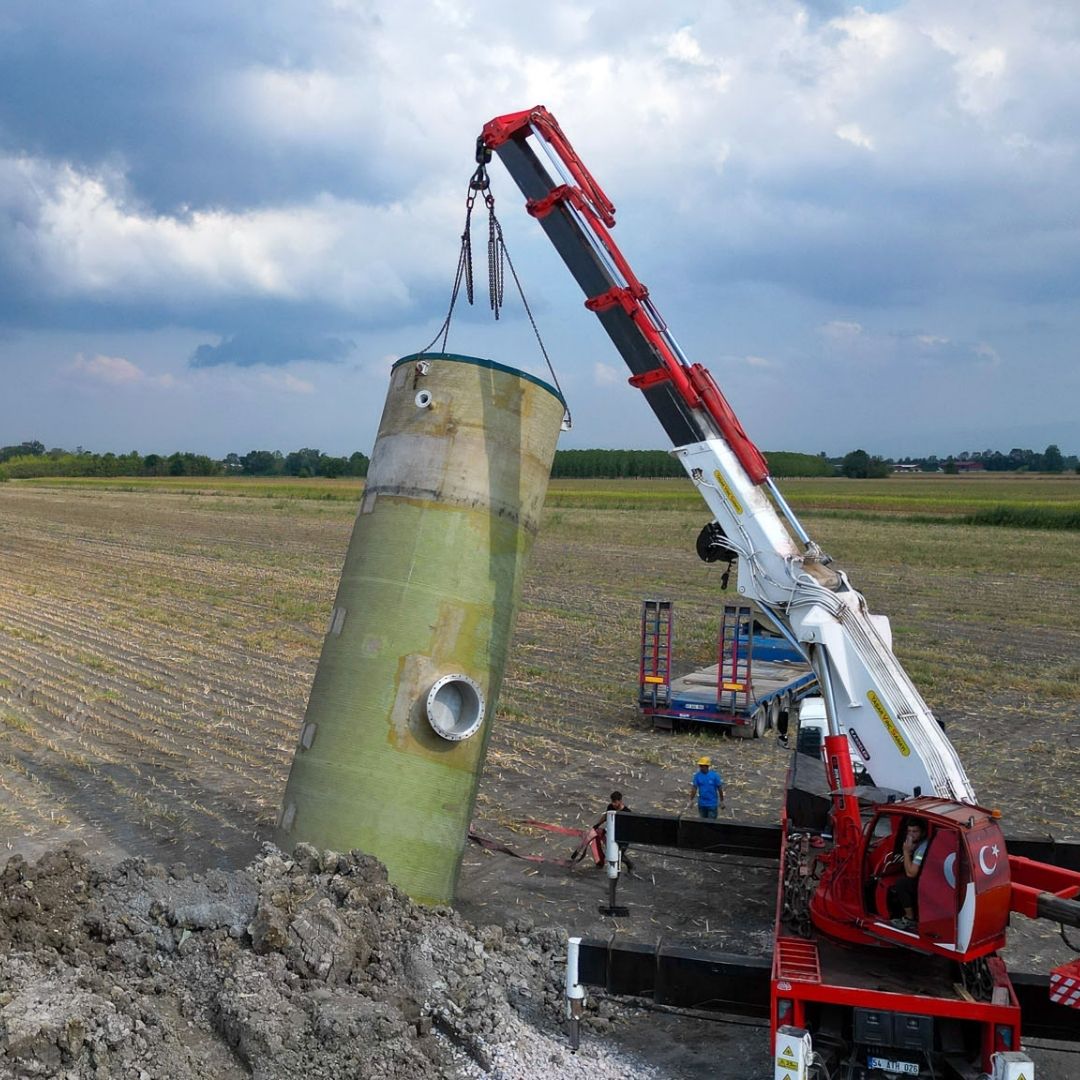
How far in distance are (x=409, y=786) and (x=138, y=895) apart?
245 centimetres

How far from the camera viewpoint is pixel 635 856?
1323cm

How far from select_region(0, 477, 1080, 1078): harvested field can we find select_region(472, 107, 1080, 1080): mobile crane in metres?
1.20

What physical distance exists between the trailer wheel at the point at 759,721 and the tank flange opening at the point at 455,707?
8724mm

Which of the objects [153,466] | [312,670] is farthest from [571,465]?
[312,670]

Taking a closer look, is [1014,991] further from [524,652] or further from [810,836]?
[524,652]

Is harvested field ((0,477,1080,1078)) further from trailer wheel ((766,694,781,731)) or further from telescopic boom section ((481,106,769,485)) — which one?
telescopic boom section ((481,106,769,485))

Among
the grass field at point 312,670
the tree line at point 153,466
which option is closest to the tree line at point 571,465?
the tree line at point 153,466

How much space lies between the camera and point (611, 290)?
37.3 ft

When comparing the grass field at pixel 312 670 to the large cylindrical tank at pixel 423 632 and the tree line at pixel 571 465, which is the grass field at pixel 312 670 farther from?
the tree line at pixel 571 465

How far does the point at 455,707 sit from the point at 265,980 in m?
3.13

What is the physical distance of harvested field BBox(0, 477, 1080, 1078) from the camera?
12484 millimetres

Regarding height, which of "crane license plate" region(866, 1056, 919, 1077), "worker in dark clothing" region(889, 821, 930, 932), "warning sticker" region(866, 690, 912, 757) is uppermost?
"warning sticker" region(866, 690, 912, 757)

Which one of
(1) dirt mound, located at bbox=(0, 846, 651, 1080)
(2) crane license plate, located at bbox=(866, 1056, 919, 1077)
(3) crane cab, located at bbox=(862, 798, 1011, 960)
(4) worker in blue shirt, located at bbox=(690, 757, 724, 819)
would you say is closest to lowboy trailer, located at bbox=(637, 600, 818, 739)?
(4) worker in blue shirt, located at bbox=(690, 757, 724, 819)

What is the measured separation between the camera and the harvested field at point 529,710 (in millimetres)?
12484
